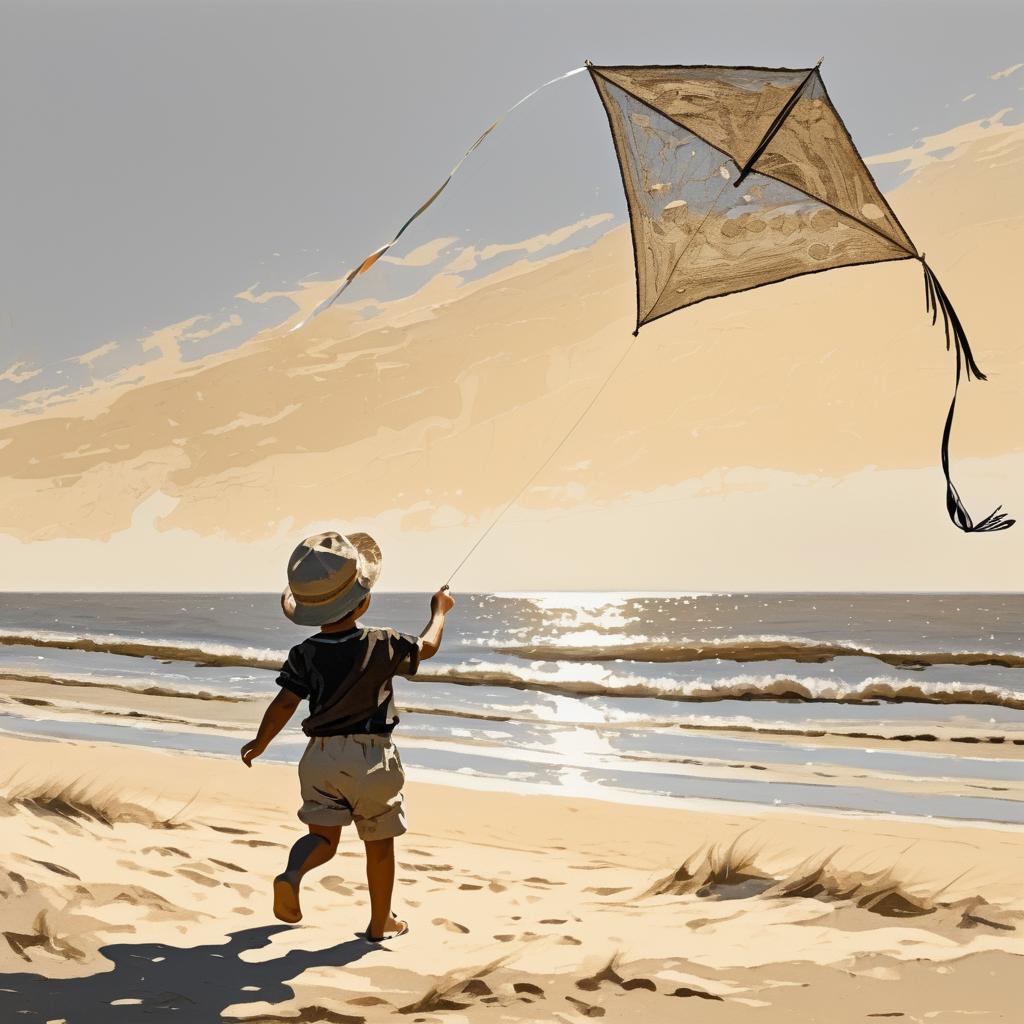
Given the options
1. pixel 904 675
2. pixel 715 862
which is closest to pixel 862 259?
pixel 715 862

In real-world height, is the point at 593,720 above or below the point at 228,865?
below

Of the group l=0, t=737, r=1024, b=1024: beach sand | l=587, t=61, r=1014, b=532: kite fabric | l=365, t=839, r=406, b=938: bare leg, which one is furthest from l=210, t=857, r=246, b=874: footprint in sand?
l=587, t=61, r=1014, b=532: kite fabric

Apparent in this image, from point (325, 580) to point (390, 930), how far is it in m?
1.33

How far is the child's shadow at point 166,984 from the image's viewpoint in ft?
9.87

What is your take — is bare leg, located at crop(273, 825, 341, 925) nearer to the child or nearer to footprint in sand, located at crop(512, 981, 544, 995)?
the child

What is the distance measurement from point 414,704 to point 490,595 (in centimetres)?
6973

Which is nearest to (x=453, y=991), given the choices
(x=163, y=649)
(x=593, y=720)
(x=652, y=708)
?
(x=593, y=720)

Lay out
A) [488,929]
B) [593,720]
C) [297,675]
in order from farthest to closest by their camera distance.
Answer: [593,720], [488,929], [297,675]

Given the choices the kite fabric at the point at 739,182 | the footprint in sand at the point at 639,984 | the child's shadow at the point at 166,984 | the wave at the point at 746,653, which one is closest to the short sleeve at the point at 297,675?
the child's shadow at the point at 166,984

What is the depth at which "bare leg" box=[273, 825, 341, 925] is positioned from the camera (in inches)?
136

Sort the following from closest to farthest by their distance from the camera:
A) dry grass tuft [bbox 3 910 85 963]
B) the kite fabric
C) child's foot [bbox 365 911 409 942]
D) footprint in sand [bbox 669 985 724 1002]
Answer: footprint in sand [bbox 669 985 724 1002] → dry grass tuft [bbox 3 910 85 963] → child's foot [bbox 365 911 409 942] → the kite fabric

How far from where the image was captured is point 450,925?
13.4 ft

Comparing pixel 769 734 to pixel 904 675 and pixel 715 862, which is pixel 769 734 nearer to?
pixel 715 862

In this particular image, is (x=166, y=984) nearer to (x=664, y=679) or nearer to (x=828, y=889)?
(x=828, y=889)
